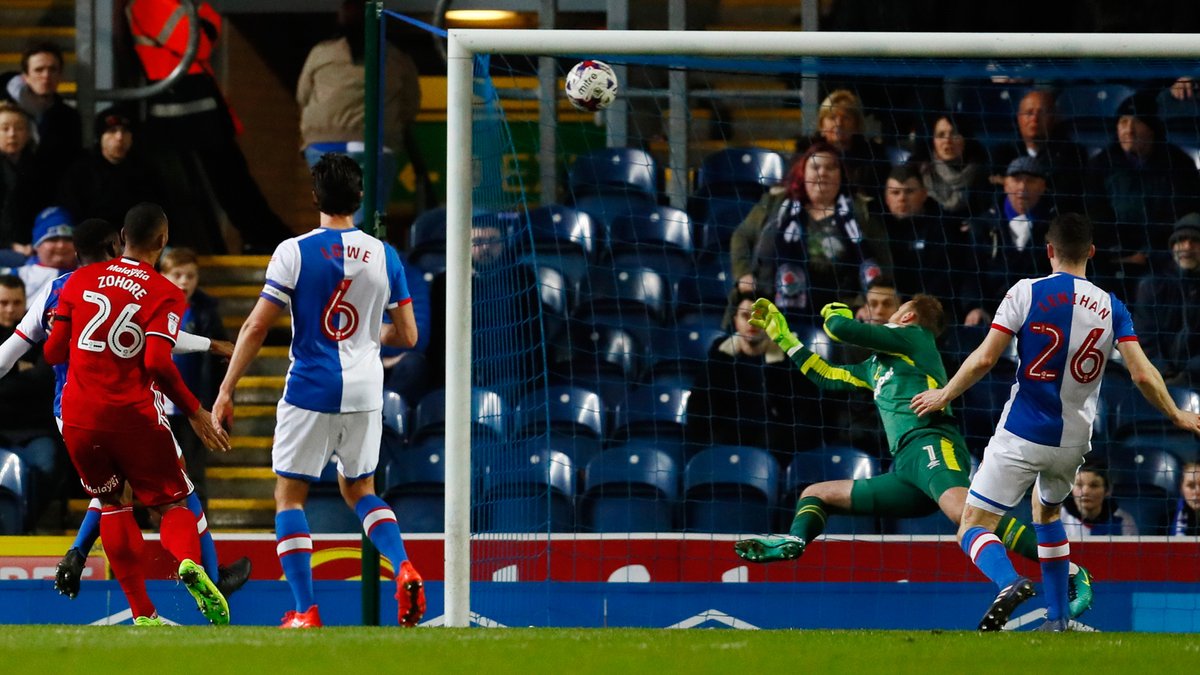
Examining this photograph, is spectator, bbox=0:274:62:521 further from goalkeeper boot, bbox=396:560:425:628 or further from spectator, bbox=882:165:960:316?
spectator, bbox=882:165:960:316

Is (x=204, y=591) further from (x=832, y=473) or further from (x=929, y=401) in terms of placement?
(x=832, y=473)

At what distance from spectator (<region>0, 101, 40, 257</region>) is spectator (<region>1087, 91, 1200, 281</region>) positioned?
6.27 meters

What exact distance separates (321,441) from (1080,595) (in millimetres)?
2965

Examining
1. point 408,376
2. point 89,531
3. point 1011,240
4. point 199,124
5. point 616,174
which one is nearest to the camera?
point 89,531

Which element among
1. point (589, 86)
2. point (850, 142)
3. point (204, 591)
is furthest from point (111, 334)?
point (850, 142)

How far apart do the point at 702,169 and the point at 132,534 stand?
4.65 m

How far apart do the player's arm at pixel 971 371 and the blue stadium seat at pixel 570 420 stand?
112 inches

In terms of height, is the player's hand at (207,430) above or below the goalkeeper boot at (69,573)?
above

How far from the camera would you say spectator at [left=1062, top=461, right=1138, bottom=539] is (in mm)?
8312

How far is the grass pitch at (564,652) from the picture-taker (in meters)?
4.80

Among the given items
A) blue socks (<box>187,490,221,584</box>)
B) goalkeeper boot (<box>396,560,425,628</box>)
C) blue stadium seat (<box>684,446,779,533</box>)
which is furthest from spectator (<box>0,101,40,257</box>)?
goalkeeper boot (<box>396,560,425,628</box>)

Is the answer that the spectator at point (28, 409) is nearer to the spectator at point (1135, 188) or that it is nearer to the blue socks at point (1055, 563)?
the blue socks at point (1055, 563)

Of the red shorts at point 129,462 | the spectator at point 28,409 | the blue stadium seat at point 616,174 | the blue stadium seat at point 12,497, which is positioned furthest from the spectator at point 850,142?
the blue stadium seat at point 12,497

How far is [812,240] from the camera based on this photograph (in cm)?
902
